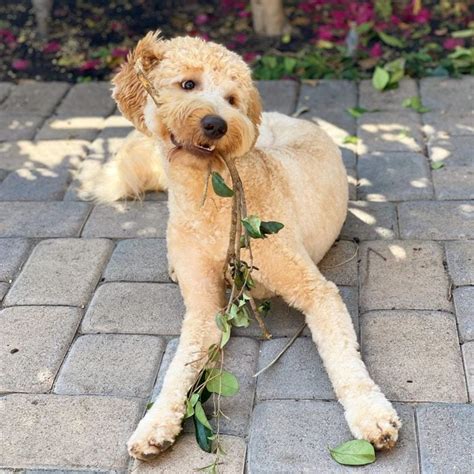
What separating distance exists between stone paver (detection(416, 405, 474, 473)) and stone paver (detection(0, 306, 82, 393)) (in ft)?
4.59

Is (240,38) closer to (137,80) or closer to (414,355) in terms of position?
(137,80)

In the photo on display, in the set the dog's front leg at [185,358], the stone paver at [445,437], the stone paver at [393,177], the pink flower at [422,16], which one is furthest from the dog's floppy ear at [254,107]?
the pink flower at [422,16]

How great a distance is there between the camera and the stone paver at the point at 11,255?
377 centimetres

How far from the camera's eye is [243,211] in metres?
2.99

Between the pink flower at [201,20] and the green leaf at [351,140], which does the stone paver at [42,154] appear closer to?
the green leaf at [351,140]

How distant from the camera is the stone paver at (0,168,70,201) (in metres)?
4.47

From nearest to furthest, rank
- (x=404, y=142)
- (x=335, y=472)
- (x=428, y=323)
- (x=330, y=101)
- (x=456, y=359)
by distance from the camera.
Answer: (x=335, y=472)
(x=456, y=359)
(x=428, y=323)
(x=404, y=142)
(x=330, y=101)

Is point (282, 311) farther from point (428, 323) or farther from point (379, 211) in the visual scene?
point (379, 211)

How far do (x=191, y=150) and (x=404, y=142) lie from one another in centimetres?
237

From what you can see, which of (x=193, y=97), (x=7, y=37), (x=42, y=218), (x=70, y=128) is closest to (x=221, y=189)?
(x=193, y=97)

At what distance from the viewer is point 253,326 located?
3270 millimetres

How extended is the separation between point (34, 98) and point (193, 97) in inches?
134

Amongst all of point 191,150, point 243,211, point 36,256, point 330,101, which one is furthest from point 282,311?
point 330,101

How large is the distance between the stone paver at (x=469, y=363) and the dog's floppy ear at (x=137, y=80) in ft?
4.81
